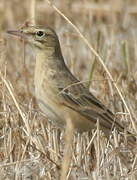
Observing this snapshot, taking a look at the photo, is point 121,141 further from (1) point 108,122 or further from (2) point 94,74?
(2) point 94,74

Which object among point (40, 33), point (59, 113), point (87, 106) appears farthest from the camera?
point (40, 33)

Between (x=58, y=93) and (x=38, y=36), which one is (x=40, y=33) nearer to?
(x=38, y=36)

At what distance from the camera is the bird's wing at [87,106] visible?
761cm

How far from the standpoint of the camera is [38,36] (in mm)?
7863

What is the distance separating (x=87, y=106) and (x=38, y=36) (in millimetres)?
887

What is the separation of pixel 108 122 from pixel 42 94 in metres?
0.72

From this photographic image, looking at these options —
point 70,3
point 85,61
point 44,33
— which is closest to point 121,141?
point 44,33

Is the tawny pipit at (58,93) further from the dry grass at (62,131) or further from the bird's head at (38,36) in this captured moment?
the dry grass at (62,131)

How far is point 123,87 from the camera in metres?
8.68

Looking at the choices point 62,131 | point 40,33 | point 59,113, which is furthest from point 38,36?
point 62,131

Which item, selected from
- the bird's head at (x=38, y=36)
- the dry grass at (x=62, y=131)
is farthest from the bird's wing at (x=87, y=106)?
the bird's head at (x=38, y=36)

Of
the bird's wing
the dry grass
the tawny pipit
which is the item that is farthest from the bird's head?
the bird's wing

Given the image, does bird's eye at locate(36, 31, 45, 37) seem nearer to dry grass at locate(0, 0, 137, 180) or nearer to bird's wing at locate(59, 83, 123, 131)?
dry grass at locate(0, 0, 137, 180)

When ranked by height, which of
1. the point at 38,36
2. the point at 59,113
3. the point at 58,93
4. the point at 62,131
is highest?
the point at 38,36
